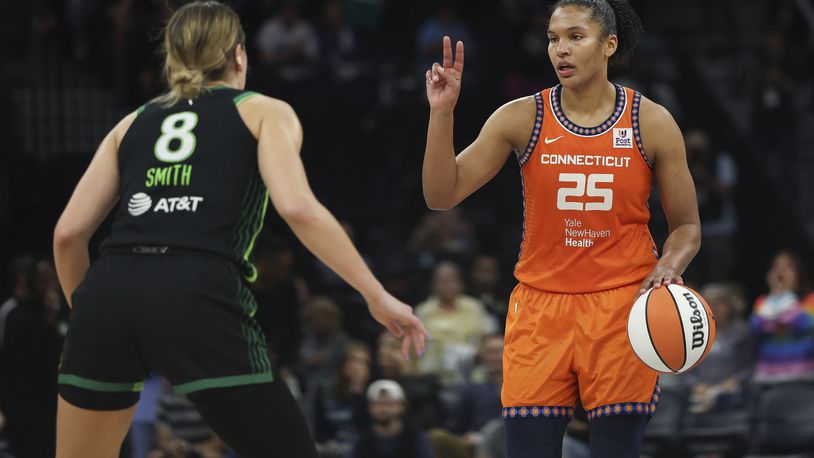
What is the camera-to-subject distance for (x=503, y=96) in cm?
1317

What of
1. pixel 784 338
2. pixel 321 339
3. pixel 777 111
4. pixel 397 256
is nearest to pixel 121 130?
pixel 321 339

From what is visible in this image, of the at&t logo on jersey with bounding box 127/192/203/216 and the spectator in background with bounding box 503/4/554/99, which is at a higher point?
the spectator in background with bounding box 503/4/554/99

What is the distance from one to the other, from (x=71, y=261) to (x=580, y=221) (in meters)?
1.88

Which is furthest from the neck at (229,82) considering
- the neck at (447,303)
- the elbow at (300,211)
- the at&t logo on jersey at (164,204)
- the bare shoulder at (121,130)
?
the neck at (447,303)

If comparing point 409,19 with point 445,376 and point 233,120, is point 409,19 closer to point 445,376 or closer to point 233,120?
point 445,376

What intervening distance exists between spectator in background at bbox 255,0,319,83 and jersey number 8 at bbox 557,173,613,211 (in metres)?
8.21

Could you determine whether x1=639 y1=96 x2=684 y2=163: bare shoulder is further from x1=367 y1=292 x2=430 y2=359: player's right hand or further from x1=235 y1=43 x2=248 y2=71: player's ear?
x1=235 y1=43 x2=248 y2=71: player's ear

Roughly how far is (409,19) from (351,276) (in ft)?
40.0

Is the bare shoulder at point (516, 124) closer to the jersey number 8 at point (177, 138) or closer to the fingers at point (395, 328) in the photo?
the fingers at point (395, 328)

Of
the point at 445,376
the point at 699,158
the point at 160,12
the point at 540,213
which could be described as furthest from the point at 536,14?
the point at 540,213

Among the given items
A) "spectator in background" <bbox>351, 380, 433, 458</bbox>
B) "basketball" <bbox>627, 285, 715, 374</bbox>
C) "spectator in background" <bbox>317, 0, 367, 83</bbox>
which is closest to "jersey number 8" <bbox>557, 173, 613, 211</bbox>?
"basketball" <bbox>627, 285, 715, 374</bbox>

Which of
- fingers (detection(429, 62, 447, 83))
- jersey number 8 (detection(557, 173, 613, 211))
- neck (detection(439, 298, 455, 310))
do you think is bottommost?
neck (detection(439, 298, 455, 310))

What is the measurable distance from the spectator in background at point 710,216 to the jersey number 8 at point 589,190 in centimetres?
810

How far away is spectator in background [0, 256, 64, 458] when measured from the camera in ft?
29.4
